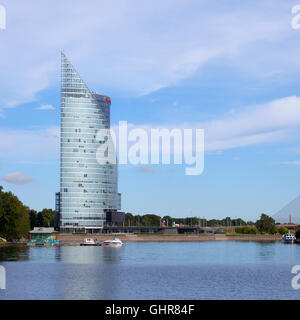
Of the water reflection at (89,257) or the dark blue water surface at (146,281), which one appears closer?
the dark blue water surface at (146,281)

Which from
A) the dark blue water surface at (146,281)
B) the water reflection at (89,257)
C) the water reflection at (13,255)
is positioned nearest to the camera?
the dark blue water surface at (146,281)

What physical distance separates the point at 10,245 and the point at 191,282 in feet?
370

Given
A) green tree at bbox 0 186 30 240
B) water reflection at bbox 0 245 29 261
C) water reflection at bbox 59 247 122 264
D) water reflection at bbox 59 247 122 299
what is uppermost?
green tree at bbox 0 186 30 240

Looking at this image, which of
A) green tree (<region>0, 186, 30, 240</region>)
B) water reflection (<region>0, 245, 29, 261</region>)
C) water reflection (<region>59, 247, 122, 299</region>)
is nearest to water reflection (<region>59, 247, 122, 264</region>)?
water reflection (<region>0, 245, 29, 261</region>)

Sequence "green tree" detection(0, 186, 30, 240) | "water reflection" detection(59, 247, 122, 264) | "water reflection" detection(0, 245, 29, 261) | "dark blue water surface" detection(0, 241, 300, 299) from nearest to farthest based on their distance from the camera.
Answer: "dark blue water surface" detection(0, 241, 300, 299), "water reflection" detection(0, 245, 29, 261), "water reflection" detection(59, 247, 122, 264), "green tree" detection(0, 186, 30, 240)

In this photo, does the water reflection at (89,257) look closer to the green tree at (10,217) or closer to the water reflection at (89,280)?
the water reflection at (89,280)

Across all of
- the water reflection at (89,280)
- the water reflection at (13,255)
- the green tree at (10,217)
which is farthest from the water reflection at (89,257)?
the green tree at (10,217)

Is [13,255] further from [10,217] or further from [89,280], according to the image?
[89,280]

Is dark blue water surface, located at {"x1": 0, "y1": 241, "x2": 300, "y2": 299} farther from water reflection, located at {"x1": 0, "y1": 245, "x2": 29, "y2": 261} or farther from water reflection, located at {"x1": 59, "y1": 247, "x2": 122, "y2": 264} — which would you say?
water reflection, located at {"x1": 59, "y1": 247, "x2": 122, "y2": 264}

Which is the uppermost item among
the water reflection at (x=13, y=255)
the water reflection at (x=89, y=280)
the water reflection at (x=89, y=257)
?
the water reflection at (x=89, y=280)

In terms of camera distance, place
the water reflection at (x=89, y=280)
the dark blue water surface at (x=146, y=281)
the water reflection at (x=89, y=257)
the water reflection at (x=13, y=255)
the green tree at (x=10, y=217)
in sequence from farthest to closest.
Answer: the green tree at (x=10, y=217)
the water reflection at (x=89, y=257)
the water reflection at (x=13, y=255)
the water reflection at (x=89, y=280)
the dark blue water surface at (x=146, y=281)
